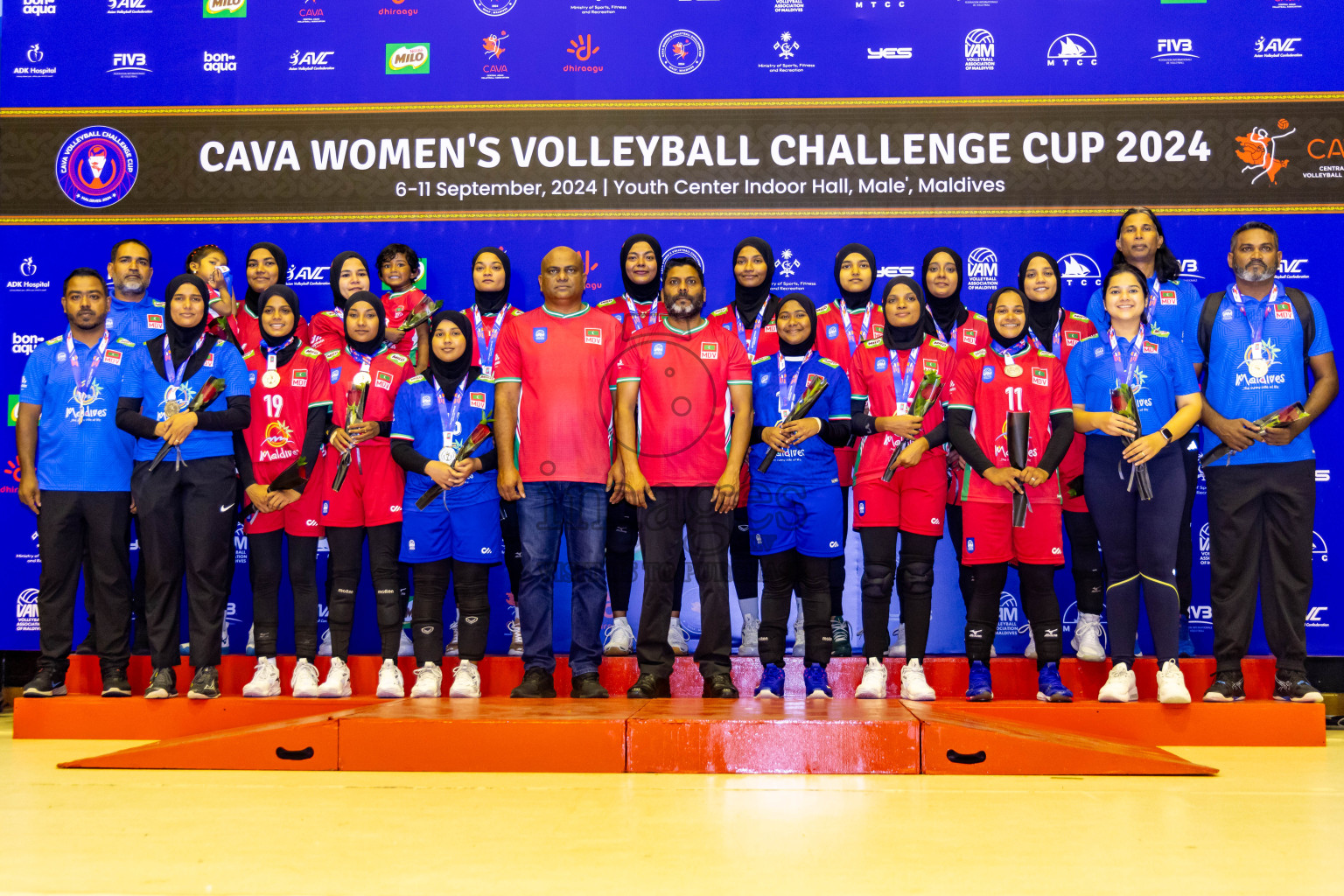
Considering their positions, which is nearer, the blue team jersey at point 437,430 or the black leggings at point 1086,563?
the blue team jersey at point 437,430

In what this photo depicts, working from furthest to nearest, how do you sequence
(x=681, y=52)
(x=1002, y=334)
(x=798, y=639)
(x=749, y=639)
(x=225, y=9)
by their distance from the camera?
1. (x=225, y=9)
2. (x=681, y=52)
3. (x=798, y=639)
4. (x=749, y=639)
5. (x=1002, y=334)

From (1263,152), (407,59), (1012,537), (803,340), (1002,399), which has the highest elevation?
(407,59)

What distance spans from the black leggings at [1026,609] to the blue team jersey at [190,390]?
3207 millimetres

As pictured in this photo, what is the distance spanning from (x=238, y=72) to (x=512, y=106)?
1.51 metres

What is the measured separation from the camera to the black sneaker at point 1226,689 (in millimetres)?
4199

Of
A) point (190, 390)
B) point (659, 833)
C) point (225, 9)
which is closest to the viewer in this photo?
point (659, 833)

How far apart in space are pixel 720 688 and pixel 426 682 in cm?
119

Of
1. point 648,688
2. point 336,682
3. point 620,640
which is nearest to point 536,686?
point 648,688

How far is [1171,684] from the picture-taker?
4.11m

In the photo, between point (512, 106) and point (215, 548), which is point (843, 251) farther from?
point (215, 548)

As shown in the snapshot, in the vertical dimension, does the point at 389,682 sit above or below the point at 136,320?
below

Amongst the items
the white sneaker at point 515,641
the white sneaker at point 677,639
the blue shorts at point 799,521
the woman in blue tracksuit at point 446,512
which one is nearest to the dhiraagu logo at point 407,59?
the woman in blue tracksuit at point 446,512

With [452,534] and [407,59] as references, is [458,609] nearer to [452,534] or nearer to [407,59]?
[452,534]

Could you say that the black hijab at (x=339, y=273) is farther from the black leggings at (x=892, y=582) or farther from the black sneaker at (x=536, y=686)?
the black leggings at (x=892, y=582)
